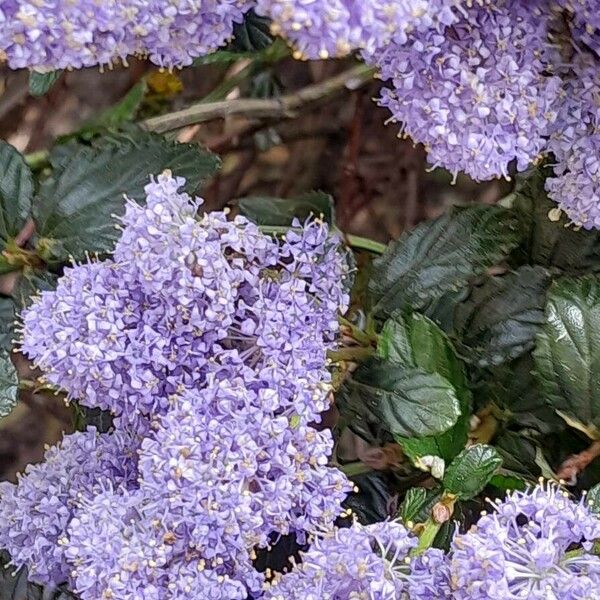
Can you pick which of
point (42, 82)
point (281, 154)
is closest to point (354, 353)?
point (42, 82)

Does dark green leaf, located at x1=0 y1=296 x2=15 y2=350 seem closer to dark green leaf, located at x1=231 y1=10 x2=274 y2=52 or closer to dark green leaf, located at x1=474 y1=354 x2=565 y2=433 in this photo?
dark green leaf, located at x1=231 y1=10 x2=274 y2=52

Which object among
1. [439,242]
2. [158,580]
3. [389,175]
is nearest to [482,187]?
[389,175]

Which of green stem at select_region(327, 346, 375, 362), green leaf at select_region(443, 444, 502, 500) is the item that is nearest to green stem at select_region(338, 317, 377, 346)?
green stem at select_region(327, 346, 375, 362)

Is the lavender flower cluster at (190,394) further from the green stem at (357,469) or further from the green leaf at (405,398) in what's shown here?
the green stem at (357,469)

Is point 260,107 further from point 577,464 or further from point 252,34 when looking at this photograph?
point 577,464

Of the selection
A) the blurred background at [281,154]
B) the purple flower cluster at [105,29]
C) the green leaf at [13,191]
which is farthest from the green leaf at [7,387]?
the blurred background at [281,154]

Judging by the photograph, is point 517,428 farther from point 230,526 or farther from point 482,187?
point 482,187

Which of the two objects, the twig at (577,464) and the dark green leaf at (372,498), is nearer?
the twig at (577,464)
